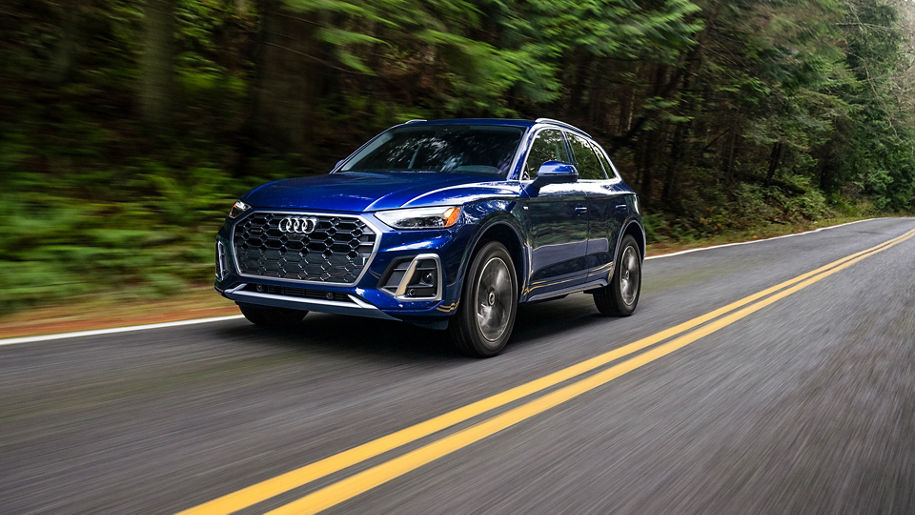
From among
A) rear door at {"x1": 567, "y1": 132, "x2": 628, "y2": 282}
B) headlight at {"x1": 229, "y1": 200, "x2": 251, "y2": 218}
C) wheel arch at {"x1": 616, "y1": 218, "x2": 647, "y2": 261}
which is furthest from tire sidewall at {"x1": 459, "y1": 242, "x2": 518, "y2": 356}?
wheel arch at {"x1": 616, "y1": 218, "x2": 647, "y2": 261}

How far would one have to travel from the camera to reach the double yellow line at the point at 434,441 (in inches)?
125

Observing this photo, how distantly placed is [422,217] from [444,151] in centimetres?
147

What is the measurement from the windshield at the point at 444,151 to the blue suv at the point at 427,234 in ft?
0.05

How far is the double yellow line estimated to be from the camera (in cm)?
319

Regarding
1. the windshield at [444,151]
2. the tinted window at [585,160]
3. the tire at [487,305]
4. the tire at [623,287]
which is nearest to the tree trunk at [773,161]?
the tire at [623,287]

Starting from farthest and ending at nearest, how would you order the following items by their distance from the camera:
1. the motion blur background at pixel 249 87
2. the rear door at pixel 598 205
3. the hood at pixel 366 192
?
the motion blur background at pixel 249 87, the rear door at pixel 598 205, the hood at pixel 366 192

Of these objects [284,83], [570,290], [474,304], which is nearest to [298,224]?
[474,304]

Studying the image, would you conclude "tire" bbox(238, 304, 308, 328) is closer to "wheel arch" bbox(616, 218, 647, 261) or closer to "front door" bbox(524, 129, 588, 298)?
"front door" bbox(524, 129, 588, 298)

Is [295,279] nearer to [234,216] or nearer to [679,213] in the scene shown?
[234,216]

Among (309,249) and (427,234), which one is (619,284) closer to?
(427,234)

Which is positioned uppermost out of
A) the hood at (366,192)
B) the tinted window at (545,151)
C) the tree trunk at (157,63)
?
the tree trunk at (157,63)

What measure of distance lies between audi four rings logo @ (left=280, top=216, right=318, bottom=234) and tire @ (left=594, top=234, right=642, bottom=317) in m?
3.63

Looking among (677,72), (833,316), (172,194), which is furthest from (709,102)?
(172,194)

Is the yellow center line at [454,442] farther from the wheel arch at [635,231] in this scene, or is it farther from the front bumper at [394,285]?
the wheel arch at [635,231]
